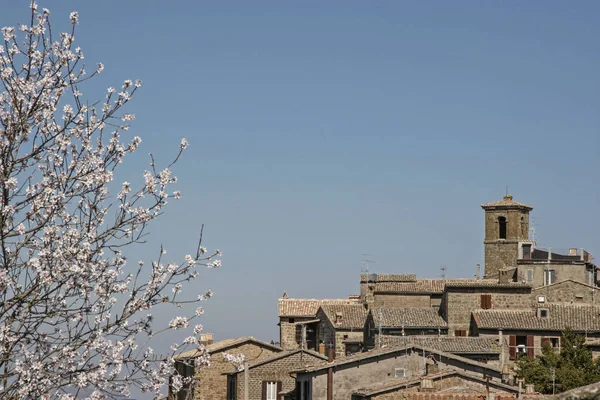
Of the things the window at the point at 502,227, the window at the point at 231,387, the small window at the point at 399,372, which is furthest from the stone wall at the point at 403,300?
the small window at the point at 399,372

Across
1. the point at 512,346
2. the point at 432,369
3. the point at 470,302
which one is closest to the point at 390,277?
the point at 470,302

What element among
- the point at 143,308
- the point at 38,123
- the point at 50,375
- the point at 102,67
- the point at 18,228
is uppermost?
the point at 102,67

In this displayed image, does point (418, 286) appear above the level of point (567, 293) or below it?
above

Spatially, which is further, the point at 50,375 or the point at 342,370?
the point at 342,370

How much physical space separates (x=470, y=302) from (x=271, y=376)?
20241 mm

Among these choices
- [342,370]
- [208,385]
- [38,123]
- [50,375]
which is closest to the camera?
[50,375]

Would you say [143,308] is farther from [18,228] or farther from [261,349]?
[261,349]

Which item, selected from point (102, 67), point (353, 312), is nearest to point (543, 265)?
point (353, 312)

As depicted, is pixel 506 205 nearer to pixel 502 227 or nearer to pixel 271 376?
pixel 502 227

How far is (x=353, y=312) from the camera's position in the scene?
73.8 meters

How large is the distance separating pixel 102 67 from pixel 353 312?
203ft

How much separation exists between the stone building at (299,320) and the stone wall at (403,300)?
315 centimetres

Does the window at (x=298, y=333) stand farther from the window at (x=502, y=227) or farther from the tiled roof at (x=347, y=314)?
the window at (x=502, y=227)

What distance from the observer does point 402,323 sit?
66812mm
